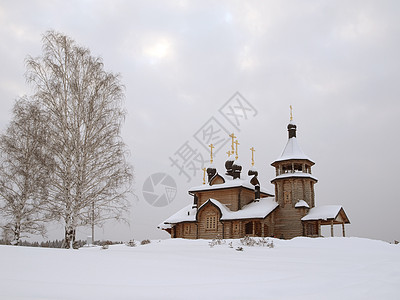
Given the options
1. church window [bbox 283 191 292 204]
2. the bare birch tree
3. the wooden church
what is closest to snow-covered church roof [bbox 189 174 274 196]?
the wooden church

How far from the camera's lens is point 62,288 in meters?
5.50

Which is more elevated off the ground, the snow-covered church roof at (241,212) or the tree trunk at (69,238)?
the snow-covered church roof at (241,212)

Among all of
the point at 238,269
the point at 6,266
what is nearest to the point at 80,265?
the point at 6,266

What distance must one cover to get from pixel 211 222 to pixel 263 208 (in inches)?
186

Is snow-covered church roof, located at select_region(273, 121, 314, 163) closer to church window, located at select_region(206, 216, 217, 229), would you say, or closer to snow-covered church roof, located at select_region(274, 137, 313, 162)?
snow-covered church roof, located at select_region(274, 137, 313, 162)

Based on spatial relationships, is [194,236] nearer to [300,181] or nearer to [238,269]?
[300,181]

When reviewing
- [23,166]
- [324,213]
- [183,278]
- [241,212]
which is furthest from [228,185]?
[183,278]

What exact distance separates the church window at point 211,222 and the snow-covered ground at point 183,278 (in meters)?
20.2

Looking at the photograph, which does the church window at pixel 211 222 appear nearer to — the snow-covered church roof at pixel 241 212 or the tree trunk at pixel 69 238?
the snow-covered church roof at pixel 241 212

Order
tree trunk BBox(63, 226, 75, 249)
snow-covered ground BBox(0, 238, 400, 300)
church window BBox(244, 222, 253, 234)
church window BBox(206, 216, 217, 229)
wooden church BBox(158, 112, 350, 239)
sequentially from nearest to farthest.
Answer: snow-covered ground BBox(0, 238, 400, 300), tree trunk BBox(63, 226, 75, 249), wooden church BBox(158, 112, 350, 239), church window BBox(206, 216, 217, 229), church window BBox(244, 222, 253, 234)

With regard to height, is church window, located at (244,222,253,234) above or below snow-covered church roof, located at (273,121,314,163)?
below

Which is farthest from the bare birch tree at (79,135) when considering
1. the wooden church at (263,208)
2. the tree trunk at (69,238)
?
the wooden church at (263,208)

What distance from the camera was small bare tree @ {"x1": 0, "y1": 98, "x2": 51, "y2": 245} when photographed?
1448 cm

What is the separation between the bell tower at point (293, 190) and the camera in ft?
88.6
